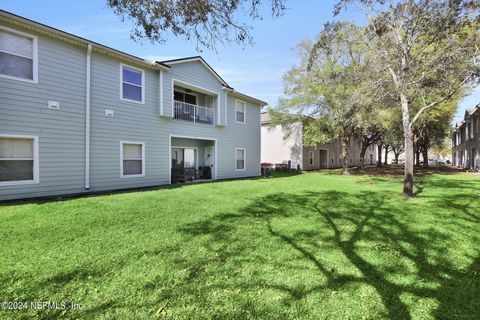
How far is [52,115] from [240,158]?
1114cm

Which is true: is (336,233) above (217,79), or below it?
below

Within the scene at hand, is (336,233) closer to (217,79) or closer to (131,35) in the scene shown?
(131,35)

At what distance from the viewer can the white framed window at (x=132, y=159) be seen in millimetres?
11095

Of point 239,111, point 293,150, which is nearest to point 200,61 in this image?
point 239,111

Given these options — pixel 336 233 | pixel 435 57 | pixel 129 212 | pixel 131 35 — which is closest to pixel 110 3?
pixel 131 35

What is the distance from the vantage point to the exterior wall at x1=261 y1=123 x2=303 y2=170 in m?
26.0

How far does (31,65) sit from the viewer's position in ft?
27.9

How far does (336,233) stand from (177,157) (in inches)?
446

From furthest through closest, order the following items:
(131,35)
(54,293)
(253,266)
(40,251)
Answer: (131,35), (40,251), (253,266), (54,293)

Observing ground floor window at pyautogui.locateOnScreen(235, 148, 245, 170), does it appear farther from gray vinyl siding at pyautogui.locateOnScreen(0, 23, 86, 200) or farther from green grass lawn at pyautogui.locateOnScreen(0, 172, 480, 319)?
green grass lawn at pyautogui.locateOnScreen(0, 172, 480, 319)

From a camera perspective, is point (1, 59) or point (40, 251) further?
point (1, 59)

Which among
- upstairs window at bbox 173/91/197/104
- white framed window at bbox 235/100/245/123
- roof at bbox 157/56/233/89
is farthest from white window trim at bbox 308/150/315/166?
upstairs window at bbox 173/91/197/104

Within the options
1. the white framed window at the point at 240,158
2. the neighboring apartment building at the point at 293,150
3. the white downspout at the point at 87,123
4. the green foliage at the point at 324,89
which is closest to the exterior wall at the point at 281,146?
the neighboring apartment building at the point at 293,150

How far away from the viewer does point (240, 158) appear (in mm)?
17859
